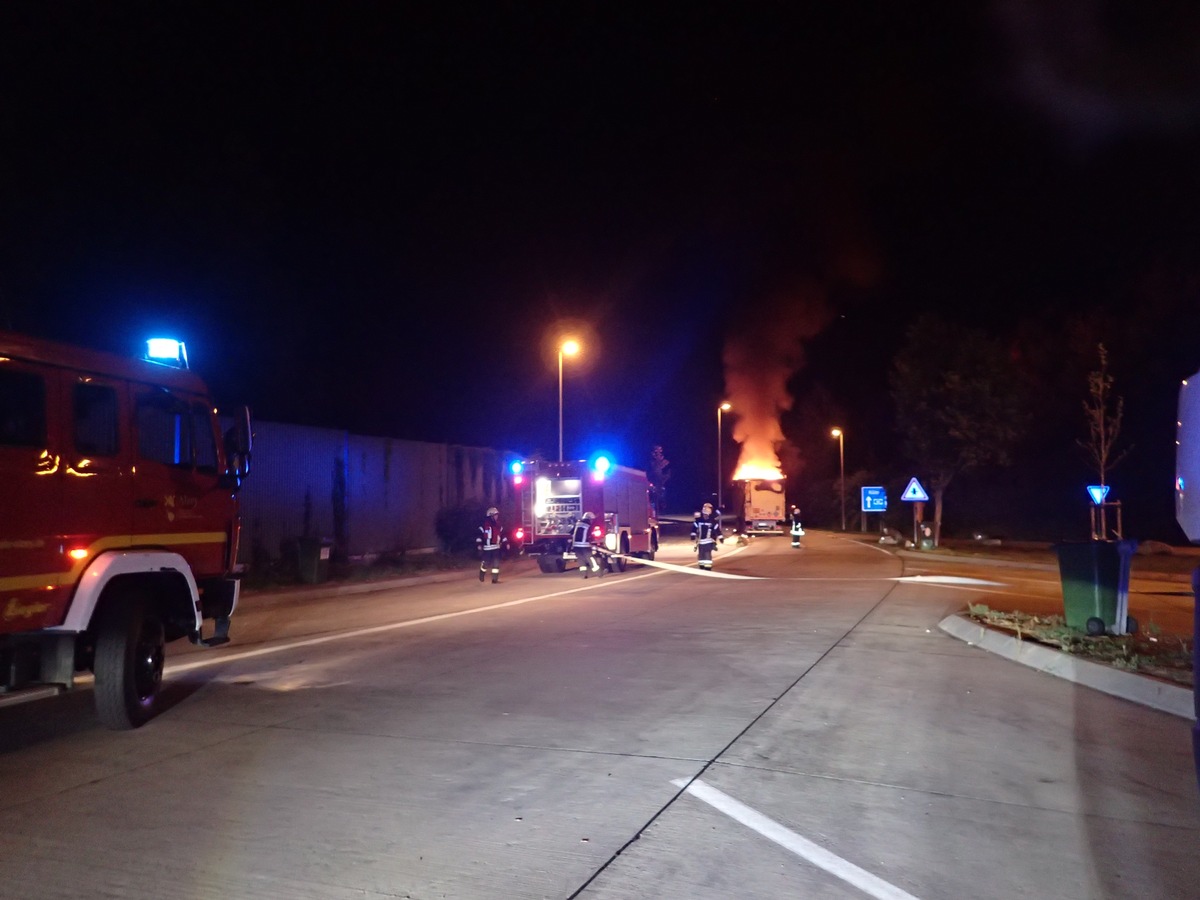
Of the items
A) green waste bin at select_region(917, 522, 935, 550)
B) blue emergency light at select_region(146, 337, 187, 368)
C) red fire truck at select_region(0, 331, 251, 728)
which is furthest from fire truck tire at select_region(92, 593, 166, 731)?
green waste bin at select_region(917, 522, 935, 550)

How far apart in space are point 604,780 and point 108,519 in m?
4.25

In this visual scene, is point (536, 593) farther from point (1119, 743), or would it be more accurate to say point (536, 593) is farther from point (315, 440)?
point (1119, 743)

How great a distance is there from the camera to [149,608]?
311 inches

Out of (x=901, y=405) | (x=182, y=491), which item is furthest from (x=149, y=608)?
(x=901, y=405)

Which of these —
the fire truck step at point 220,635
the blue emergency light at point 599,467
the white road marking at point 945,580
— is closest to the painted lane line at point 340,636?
the fire truck step at point 220,635

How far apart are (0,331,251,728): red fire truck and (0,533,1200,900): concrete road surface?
718 millimetres

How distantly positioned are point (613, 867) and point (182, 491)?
5310 mm

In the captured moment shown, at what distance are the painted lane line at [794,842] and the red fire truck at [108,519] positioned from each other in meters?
4.52

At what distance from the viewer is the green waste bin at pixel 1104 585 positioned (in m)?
11.4

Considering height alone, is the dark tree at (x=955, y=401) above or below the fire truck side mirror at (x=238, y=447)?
above

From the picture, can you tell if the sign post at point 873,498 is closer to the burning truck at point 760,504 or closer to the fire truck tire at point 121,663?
the burning truck at point 760,504

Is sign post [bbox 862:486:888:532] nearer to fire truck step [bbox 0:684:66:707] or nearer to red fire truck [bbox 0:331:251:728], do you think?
red fire truck [bbox 0:331:251:728]

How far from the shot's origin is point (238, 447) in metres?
8.85

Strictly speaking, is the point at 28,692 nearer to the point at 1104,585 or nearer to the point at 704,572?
the point at 1104,585
